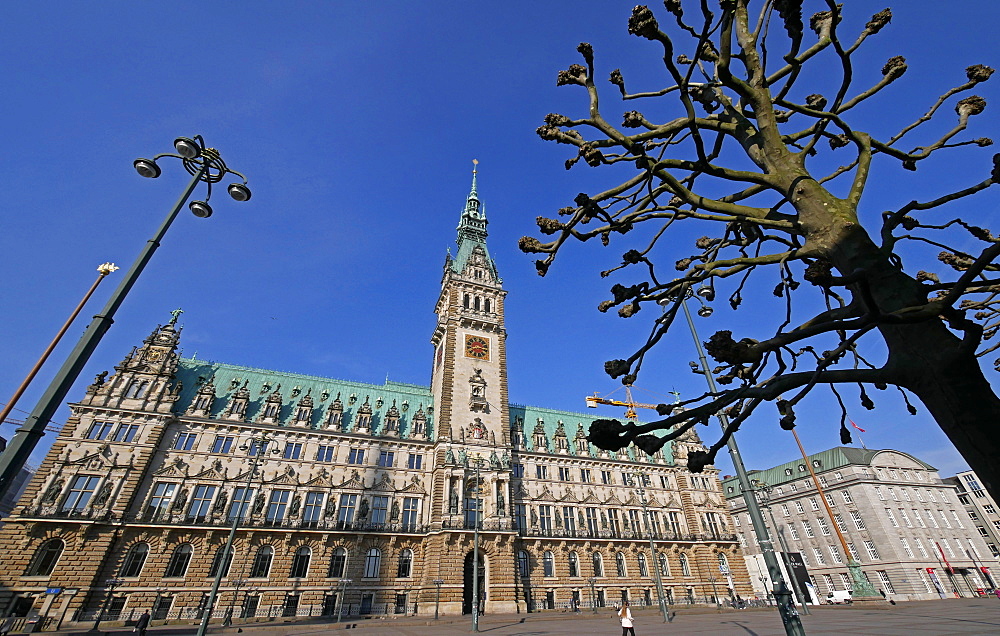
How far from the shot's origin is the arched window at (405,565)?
37.2 m

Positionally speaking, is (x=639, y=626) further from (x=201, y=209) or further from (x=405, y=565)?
(x=201, y=209)

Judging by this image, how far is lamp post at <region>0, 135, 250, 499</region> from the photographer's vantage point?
6684mm

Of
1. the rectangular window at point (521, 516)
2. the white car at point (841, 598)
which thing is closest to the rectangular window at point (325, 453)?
the rectangular window at point (521, 516)

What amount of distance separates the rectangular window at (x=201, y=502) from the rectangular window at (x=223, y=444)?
3239 millimetres

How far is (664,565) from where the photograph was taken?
4650 cm

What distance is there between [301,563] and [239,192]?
34022 mm

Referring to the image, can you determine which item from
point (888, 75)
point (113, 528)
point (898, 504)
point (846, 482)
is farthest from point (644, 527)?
point (888, 75)

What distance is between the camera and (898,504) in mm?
55812

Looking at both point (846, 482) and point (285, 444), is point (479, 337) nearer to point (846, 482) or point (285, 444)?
point (285, 444)

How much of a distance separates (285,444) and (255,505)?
18.6ft

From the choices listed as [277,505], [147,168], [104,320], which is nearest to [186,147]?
[147,168]

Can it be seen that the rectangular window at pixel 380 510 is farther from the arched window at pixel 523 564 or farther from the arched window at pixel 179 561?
the arched window at pixel 179 561

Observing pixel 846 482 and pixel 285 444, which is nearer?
pixel 285 444

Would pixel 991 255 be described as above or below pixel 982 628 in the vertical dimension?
above
